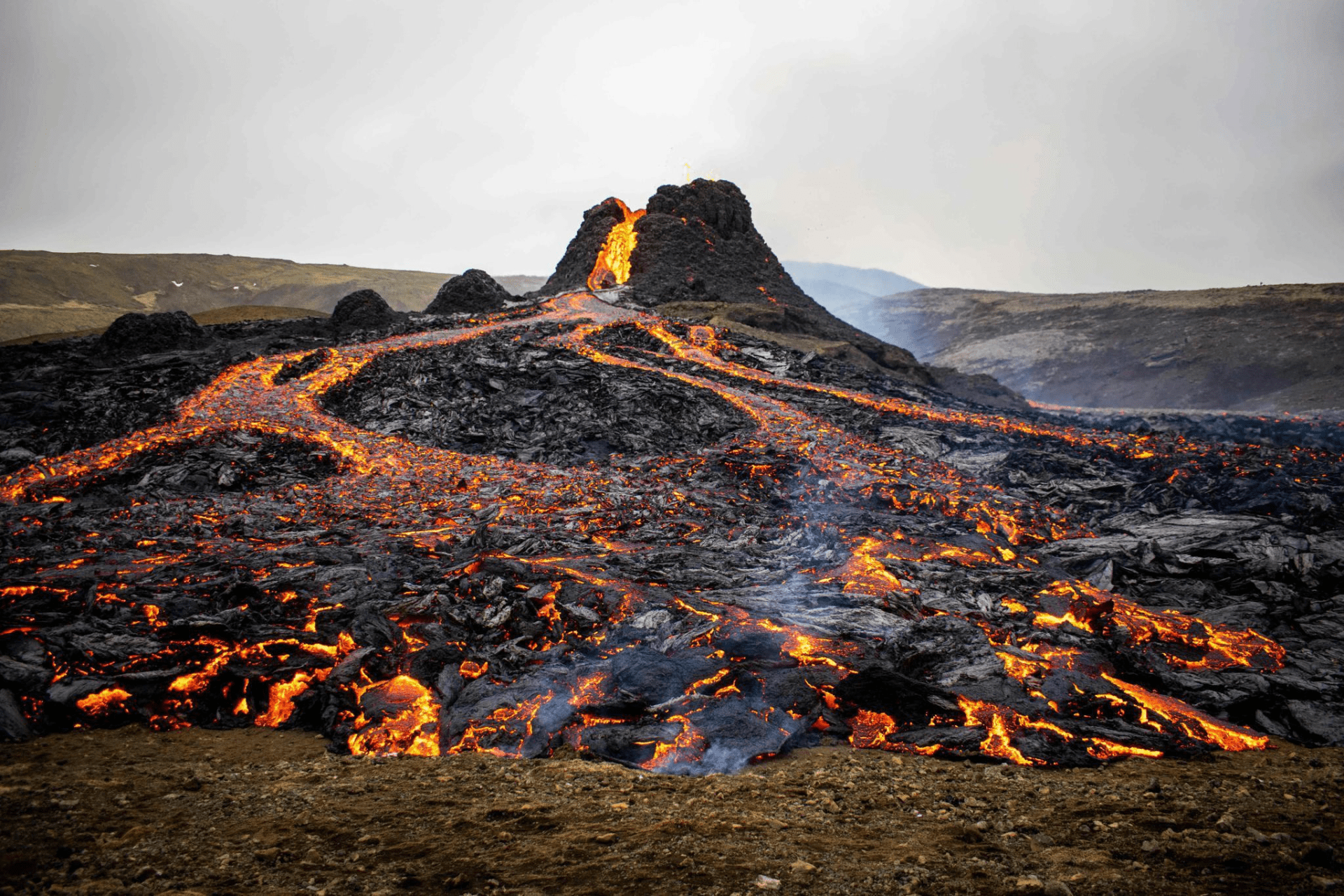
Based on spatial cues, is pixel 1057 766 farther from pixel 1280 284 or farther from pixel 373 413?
pixel 1280 284

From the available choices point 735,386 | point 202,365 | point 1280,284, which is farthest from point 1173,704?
point 1280,284

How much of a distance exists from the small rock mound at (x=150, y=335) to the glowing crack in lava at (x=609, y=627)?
500 inches

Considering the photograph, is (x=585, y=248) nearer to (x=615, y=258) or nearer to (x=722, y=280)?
(x=615, y=258)

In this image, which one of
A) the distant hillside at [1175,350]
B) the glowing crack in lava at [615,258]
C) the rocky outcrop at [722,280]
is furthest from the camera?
the distant hillside at [1175,350]

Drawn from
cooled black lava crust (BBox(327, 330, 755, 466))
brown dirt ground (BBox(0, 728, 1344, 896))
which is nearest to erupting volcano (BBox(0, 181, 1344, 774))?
cooled black lava crust (BBox(327, 330, 755, 466))

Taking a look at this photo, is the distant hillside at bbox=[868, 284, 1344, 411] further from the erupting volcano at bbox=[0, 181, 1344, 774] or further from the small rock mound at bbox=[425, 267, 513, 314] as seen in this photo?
the small rock mound at bbox=[425, 267, 513, 314]

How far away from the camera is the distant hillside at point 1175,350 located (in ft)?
151

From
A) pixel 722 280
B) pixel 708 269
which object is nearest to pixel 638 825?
pixel 722 280

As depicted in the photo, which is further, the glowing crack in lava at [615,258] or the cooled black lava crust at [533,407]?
the glowing crack in lava at [615,258]

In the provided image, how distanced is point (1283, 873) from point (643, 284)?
42303 mm

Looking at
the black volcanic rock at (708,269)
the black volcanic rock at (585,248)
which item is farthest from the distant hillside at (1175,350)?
the black volcanic rock at (585,248)

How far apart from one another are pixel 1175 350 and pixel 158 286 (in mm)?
140966

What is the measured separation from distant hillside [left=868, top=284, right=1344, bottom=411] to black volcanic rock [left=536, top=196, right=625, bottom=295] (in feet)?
135

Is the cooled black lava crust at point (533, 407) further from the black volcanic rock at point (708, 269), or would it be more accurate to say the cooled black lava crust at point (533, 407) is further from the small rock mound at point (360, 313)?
the black volcanic rock at point (708, 269)
